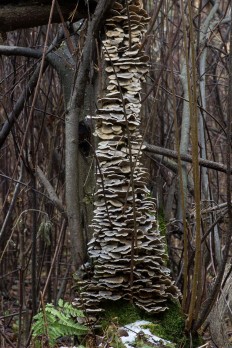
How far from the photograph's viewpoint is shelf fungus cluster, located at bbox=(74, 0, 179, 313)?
7.92 ft

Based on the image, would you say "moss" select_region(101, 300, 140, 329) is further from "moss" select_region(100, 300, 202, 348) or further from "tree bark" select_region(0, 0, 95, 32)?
"tree bark" select_region(0, 0, 95, 32)

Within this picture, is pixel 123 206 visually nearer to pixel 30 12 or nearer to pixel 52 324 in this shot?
pixel 52 324

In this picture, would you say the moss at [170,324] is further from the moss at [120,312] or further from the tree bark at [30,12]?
the tree bark at [30,12]

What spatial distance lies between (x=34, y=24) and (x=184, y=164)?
4.89 feet

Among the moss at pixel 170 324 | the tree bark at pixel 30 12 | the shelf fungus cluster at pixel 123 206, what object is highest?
the tree bark at pixel 30 12

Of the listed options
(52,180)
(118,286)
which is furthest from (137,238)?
(52,180)

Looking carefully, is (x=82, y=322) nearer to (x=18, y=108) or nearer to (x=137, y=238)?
(x=137, y=238)

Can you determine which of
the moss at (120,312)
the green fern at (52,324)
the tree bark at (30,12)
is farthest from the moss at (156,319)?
the tree bark at (30,12)

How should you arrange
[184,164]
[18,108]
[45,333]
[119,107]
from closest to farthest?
[45,333] < [119,107] < [18,108] < [184,164]

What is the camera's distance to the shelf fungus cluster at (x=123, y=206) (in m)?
2.41

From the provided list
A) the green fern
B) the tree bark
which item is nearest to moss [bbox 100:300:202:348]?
the green fern

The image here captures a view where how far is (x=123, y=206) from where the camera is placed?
243 centimetres

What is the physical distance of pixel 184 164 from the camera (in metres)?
3.68

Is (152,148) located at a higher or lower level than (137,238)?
higher
